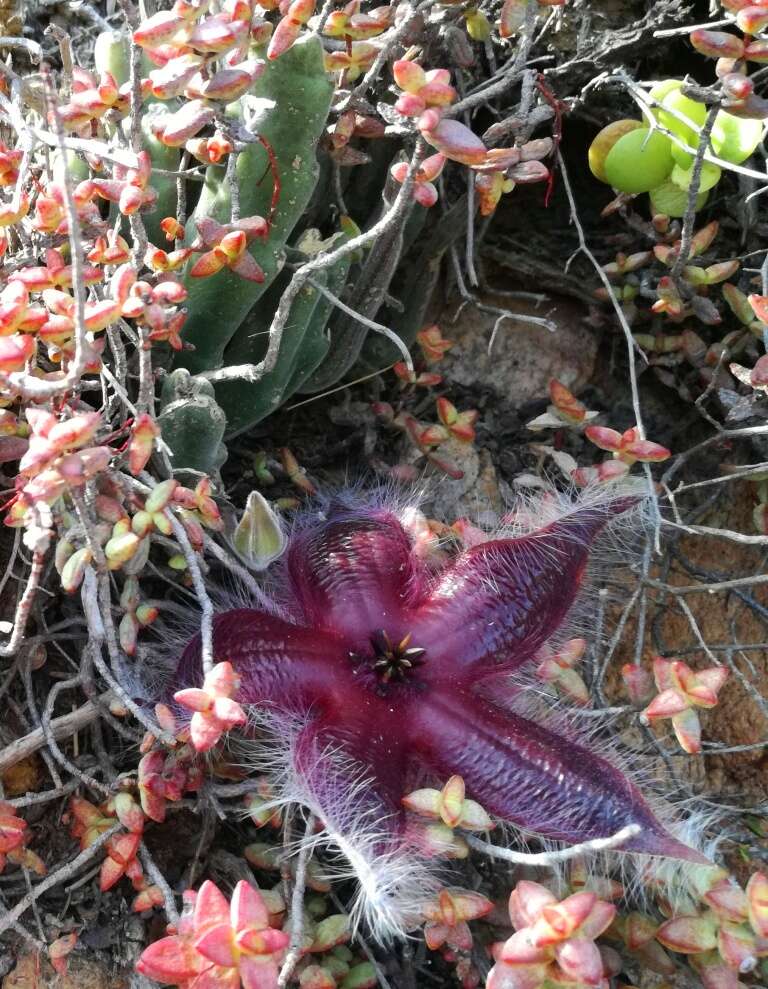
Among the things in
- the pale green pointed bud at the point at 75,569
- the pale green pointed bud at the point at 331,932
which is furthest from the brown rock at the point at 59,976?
the pale green pointed bud at the point at 75,569

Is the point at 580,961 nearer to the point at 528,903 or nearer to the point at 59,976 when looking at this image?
the point at 528,903

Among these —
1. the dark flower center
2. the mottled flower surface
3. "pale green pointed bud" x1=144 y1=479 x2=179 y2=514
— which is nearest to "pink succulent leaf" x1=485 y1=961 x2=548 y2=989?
the mottled flower surface

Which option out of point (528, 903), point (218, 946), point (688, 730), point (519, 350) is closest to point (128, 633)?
point (218, 946)

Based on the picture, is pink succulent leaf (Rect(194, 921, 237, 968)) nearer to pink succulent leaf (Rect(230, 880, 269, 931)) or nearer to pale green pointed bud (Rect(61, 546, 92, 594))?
pink succulent leaf (Rect(230, 880, 269, 931))

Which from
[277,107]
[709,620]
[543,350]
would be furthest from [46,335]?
[709,620]

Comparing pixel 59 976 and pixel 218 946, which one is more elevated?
pixel 218 946

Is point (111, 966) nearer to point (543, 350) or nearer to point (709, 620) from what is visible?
point (709, 620)
